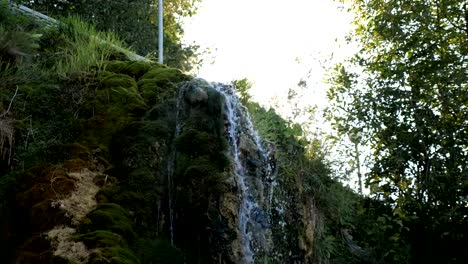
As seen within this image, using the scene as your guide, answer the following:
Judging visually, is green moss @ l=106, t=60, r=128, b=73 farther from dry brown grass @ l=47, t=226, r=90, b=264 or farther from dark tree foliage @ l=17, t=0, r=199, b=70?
dark tree foliage @ l=17, t=0, r=199, b=70

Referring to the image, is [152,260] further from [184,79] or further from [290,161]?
[290,161]

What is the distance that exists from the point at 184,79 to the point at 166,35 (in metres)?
8.91

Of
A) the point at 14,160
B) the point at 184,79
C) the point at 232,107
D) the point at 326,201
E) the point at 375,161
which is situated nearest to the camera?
the point at 14,160

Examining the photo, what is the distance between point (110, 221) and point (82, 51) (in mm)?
2829

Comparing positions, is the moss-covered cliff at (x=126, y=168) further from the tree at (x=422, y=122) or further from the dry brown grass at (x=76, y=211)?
the tree at (x=422, y=122)

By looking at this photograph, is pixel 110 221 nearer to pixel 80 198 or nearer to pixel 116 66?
pixel 80 198

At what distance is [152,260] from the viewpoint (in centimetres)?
408

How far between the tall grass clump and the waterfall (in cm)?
166

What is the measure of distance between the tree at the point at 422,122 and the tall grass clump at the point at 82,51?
3.93 metres

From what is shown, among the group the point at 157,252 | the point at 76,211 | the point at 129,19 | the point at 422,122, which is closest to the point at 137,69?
the point at 76,211

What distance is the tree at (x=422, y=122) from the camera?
24.3 feet

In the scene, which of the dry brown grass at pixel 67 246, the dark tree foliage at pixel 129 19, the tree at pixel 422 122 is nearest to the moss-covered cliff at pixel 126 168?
the dry brown grass at pixel 67 246

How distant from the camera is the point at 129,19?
11.7 m

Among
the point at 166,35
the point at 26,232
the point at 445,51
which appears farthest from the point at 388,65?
the point at 166,35
